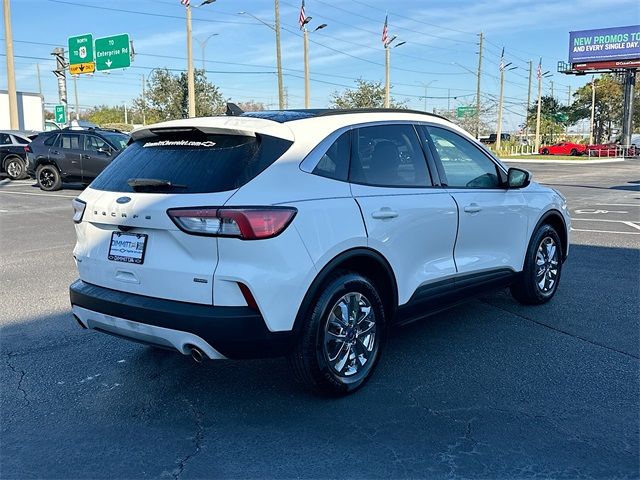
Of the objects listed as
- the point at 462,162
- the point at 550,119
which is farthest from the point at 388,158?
the point at 550,119

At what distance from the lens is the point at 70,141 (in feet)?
58.4

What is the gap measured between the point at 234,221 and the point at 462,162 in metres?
2.43

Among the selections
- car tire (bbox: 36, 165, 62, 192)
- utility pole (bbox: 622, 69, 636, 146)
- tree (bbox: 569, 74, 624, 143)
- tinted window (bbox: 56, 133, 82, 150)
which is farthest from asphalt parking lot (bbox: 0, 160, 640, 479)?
tree (bbox: 569, 74, 624, 143)

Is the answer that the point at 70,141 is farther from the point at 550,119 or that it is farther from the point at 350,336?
the point at 550,119

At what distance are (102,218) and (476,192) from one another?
281 centimetres

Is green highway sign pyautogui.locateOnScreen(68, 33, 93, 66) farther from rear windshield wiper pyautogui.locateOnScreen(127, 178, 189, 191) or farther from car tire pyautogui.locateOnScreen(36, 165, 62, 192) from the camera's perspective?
rear windshield wiper pyautogui.locateOnScreen(127, 178, 189, 191)

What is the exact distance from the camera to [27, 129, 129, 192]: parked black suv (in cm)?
1747

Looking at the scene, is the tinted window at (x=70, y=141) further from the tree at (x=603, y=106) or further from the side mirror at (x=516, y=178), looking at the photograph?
the tree at (x=603, y=106)

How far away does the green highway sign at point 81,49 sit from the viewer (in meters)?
33.9

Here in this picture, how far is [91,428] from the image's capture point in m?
3.50

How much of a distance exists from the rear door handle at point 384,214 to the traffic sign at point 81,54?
111ft

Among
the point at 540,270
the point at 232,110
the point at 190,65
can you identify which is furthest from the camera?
the point at 190,65

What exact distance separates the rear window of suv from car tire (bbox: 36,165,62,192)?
1549cm

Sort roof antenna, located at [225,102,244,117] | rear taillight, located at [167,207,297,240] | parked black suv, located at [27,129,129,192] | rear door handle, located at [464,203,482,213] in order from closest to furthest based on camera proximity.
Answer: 1. rear taillight, located at [167,207,297,240]
2. roof antenna, located at [225,102,244,117]
3. rear door handle, located at [464,203,482,213]
4. parked black suv, located at [27,129,129,192]
